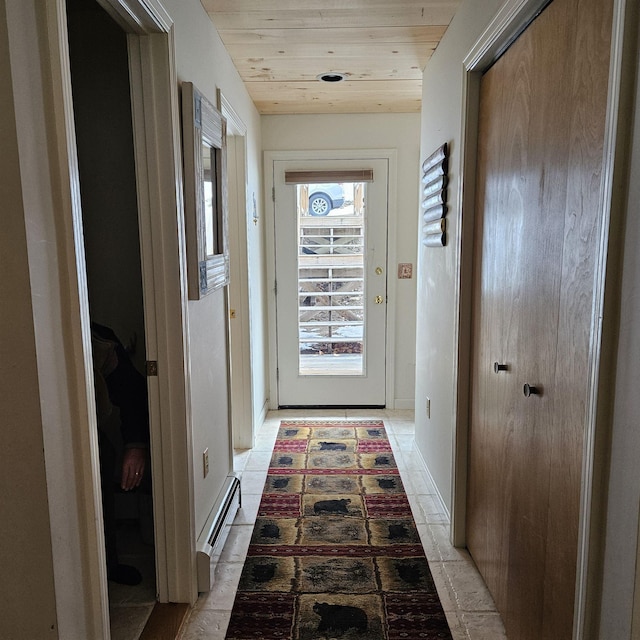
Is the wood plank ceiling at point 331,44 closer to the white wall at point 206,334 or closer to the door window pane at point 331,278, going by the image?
the white wall at point 206,334

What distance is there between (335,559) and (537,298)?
56.7 inches

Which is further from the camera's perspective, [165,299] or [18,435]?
[165,299]

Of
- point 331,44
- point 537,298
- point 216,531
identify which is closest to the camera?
point 537,298

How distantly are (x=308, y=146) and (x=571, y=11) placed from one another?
287 cm

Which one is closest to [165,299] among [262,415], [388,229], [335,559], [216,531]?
[216,531]

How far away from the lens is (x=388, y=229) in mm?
4105

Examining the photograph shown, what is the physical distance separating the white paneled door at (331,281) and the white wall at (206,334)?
1.31m

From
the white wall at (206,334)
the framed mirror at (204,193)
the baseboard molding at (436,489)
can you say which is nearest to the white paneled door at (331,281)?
the baseboard molding at (436,489)

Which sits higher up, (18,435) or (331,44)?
(331,44)

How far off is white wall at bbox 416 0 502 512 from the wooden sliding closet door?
21 centimetres

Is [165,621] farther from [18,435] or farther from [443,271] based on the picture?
[443,271]

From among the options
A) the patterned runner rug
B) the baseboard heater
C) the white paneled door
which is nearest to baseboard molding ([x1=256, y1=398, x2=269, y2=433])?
the white paneled door

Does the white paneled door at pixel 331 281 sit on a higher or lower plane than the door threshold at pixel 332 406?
higher

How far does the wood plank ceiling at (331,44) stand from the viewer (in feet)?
7.20
